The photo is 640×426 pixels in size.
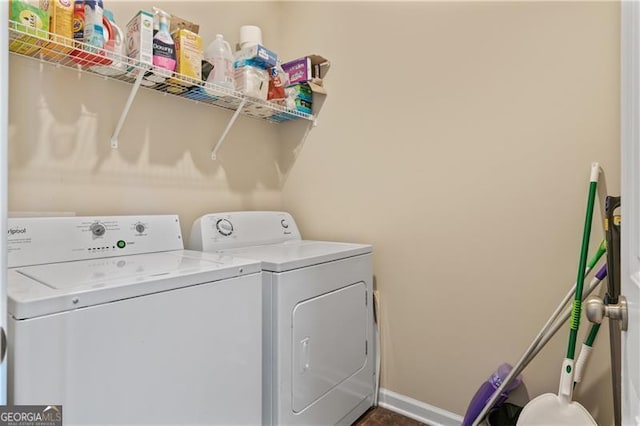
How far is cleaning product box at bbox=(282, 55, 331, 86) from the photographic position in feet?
6.98

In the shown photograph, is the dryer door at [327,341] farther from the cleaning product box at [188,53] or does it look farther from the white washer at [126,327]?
the cleaning product box at [188,53]

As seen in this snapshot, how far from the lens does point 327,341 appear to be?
5.38 feet

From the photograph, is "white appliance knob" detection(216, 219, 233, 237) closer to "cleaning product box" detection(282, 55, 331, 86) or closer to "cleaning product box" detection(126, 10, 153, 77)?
"cleaning product box" detection(126, 10, 153, 77)

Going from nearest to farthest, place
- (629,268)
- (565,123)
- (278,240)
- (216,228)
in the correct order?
(629,268)
(565,123)
(216,228)
(278,240)

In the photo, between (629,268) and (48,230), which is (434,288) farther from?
(48,230)

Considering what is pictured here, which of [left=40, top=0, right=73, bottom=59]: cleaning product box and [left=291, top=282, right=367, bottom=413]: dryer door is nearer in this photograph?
[left=40, top=0, right=73, bottom=59]: cleaning product box

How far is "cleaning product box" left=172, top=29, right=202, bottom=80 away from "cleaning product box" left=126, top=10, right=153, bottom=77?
135 mm

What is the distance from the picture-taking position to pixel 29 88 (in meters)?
1.43

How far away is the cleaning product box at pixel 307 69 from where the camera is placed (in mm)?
2127

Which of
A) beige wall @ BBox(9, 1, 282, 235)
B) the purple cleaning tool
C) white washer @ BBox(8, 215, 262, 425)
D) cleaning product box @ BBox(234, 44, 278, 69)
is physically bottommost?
the purple cleaning tool

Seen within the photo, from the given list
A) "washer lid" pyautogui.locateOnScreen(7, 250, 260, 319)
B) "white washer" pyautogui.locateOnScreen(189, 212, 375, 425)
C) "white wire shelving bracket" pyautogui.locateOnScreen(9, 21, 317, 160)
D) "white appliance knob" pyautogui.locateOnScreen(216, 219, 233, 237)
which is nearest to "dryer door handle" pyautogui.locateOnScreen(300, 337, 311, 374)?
"white washer" pyautogui.locateOnScreen(189, 212, 375, 425)

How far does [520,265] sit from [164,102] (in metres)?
1.88

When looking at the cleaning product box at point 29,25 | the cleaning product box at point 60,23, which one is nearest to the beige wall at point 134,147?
the cleaning product box at point 29,25

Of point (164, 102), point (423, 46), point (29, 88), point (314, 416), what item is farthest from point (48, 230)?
point (423, 46)
